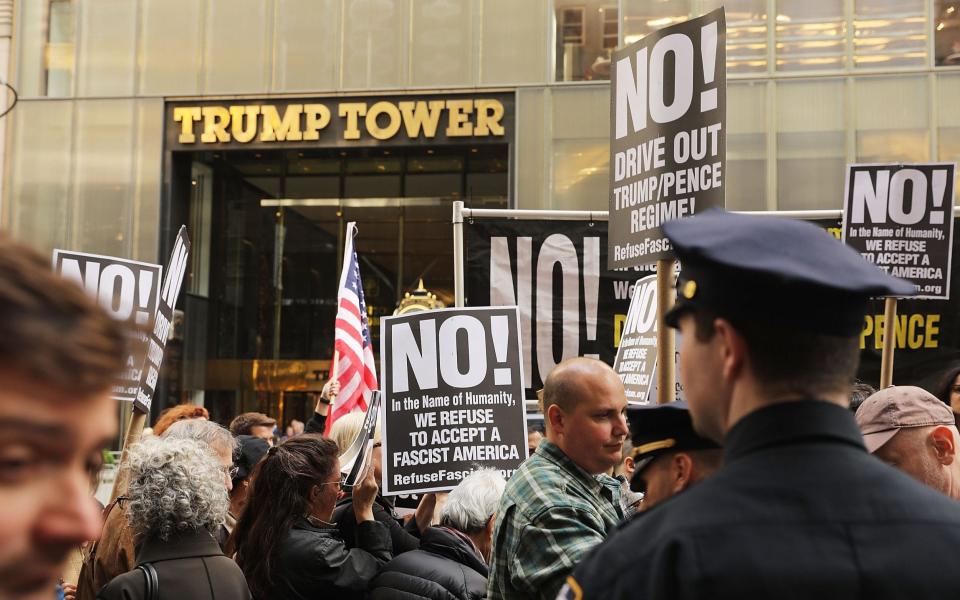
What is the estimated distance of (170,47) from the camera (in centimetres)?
2077

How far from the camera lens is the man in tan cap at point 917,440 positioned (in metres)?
3.20

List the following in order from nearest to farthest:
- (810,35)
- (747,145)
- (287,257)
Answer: (810,35) → (747,145) → (287,257)

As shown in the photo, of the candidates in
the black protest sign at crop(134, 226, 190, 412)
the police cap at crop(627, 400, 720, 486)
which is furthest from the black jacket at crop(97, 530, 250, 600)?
the black protest sign at crop(134, 226, 190, 412)

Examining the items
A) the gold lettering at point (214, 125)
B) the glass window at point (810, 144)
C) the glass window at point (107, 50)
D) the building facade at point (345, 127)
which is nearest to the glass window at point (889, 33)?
the building facade at point (345, 127)

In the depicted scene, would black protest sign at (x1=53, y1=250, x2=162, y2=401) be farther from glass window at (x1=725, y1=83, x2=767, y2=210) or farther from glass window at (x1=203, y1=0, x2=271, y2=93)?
glass window at (x1=203, y1=0, x2=271, y2=93)

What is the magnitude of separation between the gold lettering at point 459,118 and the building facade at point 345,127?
1.7 inches

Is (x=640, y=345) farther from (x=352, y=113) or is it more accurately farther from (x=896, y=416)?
(x=352, y=113)

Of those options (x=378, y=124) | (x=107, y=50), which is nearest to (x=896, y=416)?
(x=378, y=124)

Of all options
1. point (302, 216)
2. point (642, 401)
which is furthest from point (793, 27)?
point (642, 401)

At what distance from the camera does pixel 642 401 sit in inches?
248

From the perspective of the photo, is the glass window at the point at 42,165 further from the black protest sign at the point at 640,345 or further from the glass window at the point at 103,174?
the black protest sign at the point at 640,345

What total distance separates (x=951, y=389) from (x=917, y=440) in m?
3.18

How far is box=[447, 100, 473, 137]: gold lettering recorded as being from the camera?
65.4 feet

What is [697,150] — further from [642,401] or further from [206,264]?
[206,264]
